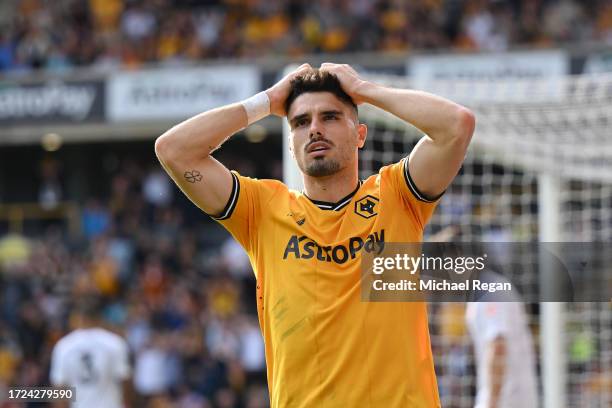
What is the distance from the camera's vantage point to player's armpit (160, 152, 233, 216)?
4.05 metres

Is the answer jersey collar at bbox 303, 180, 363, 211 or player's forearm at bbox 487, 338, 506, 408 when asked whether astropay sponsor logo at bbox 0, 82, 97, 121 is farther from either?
jersey collar at bbox 303, 180, 363, 211

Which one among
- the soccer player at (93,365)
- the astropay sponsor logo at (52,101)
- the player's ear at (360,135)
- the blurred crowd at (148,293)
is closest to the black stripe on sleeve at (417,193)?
the player's ear at (360,135)

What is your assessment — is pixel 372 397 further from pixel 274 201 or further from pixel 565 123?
pixel 565 123

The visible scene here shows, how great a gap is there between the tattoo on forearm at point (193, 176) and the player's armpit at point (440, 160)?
754 millimetres

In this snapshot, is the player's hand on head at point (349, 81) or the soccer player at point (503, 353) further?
the soccer player at point (503, 353)

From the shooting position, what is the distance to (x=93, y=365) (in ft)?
27.6

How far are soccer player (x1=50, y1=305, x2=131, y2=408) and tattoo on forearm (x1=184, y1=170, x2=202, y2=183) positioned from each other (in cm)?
462

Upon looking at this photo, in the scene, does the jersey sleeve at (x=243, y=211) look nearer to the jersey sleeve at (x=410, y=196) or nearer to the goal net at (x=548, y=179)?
the jersey sleeve at (x=410, y=196)

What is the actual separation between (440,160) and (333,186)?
396 mm

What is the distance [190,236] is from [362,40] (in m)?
4.05

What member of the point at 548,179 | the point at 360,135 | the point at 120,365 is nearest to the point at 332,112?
the point at 360,135

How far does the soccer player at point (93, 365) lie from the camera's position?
8.38m

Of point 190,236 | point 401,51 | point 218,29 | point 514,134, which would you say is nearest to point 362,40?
point 401,51

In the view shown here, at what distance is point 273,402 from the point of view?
3.91 metres
